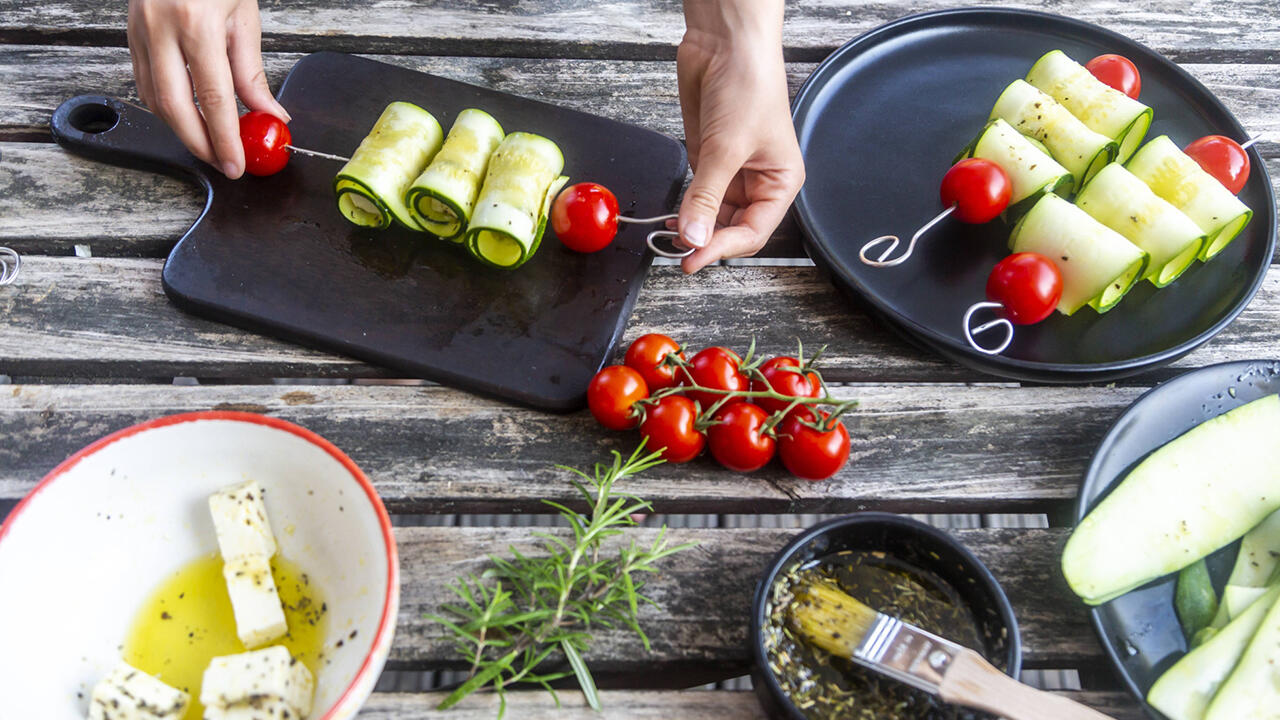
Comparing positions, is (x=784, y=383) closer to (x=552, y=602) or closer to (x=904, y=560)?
(x=904, y=560)

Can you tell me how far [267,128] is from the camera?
1.74 metres

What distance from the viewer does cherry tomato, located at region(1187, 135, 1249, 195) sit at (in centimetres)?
181

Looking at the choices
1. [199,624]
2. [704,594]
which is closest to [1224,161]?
[704,594]

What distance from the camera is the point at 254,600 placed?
123cm

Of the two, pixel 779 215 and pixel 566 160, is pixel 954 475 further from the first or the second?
pixel 566 160

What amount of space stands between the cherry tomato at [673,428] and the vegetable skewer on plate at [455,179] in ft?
1.89

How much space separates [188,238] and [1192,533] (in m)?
1.85

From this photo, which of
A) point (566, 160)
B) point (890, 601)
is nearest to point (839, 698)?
point (890, 601)

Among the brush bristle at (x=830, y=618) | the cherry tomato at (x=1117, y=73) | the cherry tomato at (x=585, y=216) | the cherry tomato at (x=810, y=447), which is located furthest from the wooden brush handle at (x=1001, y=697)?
the cherry tomato at (x=1117, y=73)

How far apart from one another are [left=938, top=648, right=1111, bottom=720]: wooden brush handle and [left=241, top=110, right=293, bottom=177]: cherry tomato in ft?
5.07

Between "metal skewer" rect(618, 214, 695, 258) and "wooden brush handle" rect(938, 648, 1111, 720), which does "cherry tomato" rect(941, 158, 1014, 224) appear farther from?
"wooden brush handle" rect(938, 648, 1111, 720)

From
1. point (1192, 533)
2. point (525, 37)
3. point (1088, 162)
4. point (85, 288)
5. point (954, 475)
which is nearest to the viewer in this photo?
point (1192, 533)

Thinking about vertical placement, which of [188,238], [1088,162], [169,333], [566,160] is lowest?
[169,333]

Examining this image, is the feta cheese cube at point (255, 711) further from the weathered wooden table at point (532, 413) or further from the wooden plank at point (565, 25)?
the wooden plank at point (565, 25)
